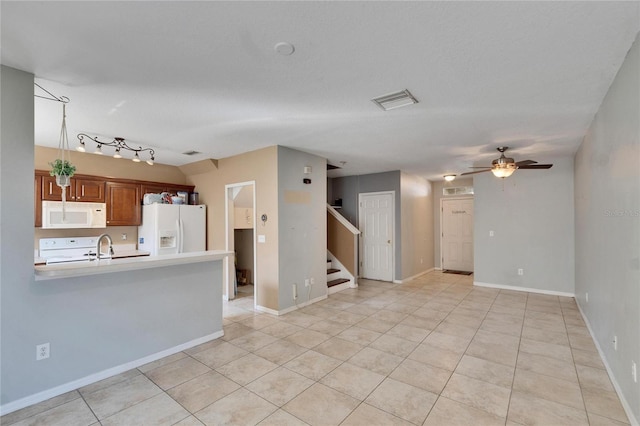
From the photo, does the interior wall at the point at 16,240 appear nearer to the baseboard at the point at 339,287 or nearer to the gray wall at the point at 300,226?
the gray wall at the point at 300,226

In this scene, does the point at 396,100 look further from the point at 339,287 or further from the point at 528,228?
the point at 528,228

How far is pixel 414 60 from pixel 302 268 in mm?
3584

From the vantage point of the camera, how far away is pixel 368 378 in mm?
2666

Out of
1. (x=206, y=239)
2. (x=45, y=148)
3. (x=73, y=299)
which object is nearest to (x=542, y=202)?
(x=206, y=239)

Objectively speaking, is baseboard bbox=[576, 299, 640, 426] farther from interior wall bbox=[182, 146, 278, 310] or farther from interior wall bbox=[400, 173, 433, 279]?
interior wall bbox=[182, 146, 278, 310]

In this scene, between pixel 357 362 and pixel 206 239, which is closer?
pixel 357 362

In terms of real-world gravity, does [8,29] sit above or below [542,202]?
above

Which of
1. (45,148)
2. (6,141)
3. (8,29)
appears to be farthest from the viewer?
(45,148)

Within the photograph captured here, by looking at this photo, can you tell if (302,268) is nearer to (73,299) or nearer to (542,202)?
(73,299)

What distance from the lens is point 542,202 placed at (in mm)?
5645

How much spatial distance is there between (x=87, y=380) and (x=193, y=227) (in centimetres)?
330

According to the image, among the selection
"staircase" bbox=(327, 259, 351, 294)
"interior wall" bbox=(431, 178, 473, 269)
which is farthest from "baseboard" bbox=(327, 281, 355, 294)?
"interior wall" bbox=(431, 178, 473, 269)

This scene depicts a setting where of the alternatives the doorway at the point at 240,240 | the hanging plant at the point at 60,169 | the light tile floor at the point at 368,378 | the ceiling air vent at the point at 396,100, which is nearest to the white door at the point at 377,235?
the light tile floor at the point at 368,378

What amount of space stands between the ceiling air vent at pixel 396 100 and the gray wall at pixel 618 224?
1.51 metres
